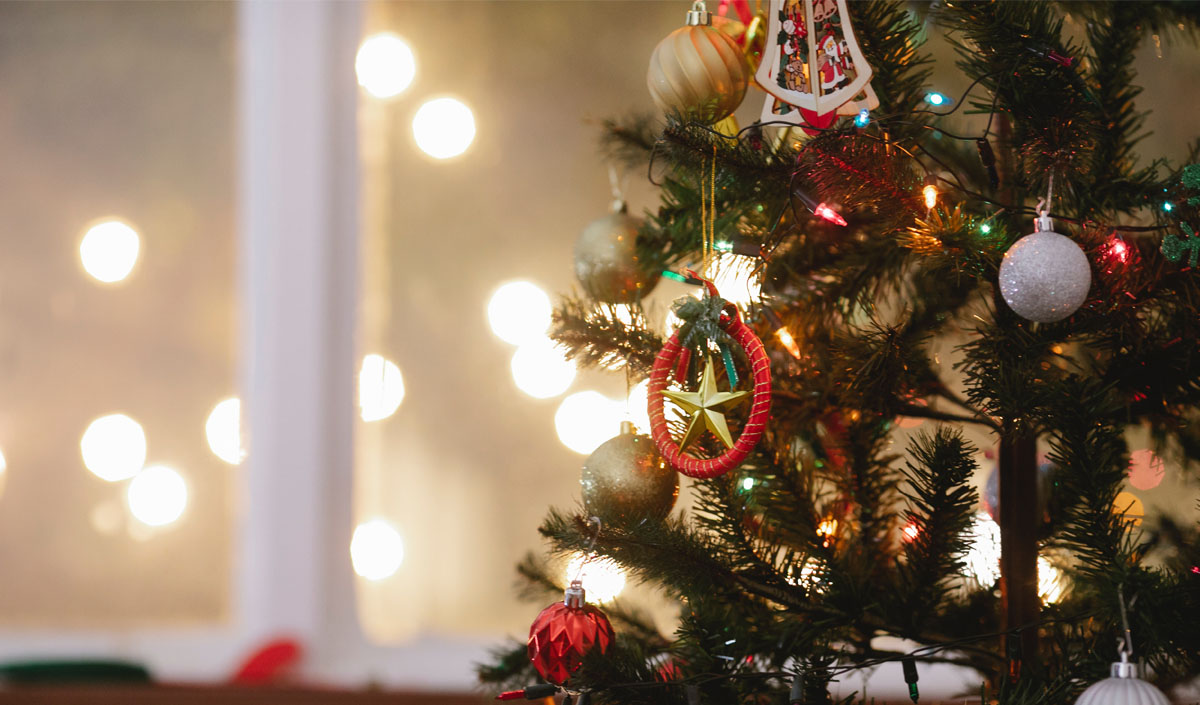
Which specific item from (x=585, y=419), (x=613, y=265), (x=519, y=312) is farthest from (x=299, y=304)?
(x=613, y=265)

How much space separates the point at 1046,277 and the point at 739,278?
0.21 metres

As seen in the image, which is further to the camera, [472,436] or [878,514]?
[472,436]

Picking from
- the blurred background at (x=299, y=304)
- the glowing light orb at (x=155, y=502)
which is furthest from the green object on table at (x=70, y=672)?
the glowing light orb at (x=155, y=502)

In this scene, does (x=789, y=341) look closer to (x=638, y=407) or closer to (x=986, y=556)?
(x=638, y=407)

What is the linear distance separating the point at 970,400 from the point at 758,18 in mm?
278

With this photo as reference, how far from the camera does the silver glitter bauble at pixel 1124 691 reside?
0.36 metres

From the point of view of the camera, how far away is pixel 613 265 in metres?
0.59

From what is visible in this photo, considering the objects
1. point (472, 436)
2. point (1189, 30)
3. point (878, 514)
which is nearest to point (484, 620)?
point (472, 436)

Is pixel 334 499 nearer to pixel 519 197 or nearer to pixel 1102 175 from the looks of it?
pixel 519 197

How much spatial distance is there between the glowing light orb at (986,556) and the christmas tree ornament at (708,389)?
22 centimetres

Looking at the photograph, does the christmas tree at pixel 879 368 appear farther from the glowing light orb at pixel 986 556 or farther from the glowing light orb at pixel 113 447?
the glowing light orb at pixel 113 447

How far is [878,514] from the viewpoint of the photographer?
1.85ft

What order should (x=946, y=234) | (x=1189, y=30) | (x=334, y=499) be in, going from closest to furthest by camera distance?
(x=946, y=234) → (x=1189, y=30) → (x=334, y=499)

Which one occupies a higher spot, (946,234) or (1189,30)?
(1189,30)
